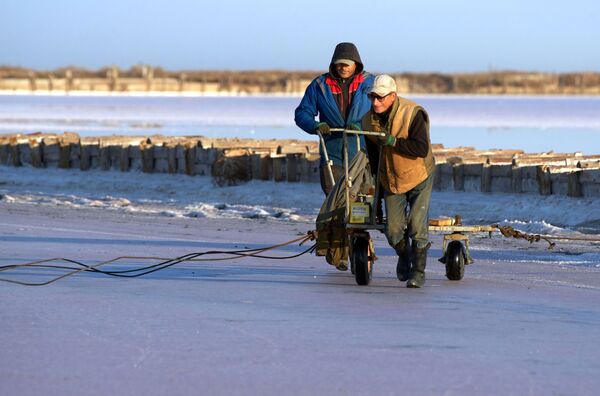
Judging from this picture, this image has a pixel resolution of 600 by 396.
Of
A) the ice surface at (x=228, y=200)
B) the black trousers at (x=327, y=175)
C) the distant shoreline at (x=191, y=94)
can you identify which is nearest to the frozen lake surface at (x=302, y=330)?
the black trousers at (x=327, y=175)

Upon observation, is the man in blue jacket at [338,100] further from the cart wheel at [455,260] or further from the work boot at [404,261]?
the cart wheel at [455,260]

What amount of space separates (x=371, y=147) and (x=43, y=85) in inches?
4122

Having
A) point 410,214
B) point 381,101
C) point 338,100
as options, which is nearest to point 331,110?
point 338,100

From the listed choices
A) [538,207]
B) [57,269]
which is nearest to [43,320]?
[57,269]

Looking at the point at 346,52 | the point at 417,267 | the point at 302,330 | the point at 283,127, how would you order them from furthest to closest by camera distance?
the point at 283,127 → the point at 346,52 → the point at 417,267 → the point at 302,330

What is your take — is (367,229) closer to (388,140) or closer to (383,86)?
(388,140)

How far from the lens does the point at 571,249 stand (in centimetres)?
1162

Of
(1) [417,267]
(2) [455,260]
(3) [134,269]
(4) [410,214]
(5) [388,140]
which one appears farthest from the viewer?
(3) [134,269]

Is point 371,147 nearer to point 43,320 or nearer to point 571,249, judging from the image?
point 43,320

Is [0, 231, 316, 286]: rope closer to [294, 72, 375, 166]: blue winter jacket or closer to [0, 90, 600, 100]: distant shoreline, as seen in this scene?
[294, 72, 375, 166]: blue winter jacket

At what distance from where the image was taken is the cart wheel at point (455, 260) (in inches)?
355

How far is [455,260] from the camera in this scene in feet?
29.6

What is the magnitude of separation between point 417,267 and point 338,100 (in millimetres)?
1569

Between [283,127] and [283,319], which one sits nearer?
[283,319]
